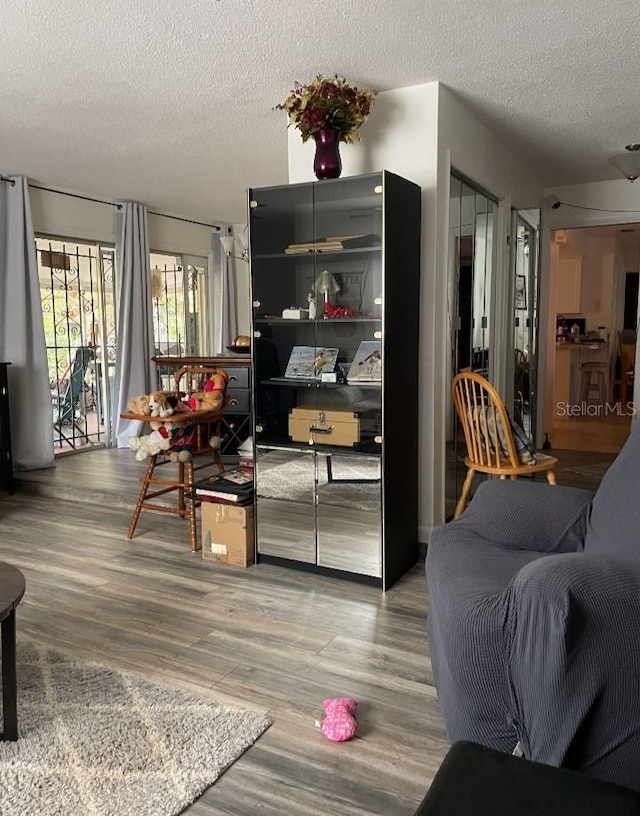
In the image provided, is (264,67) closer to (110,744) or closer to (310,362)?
(310,362)

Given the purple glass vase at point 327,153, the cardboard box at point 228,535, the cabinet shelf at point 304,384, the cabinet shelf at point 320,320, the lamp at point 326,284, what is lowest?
the cardboard box at point 228,535

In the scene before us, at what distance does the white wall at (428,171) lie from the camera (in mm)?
3256

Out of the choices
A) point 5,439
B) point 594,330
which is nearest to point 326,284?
point 5,439

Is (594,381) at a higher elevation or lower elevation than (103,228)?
lower

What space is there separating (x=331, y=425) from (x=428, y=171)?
1.34 meters

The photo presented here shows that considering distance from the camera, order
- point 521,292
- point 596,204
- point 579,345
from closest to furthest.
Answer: point 521,292 → point 596,204 → point 579,345

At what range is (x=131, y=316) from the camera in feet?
20.1

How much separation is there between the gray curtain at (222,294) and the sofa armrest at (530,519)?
221 inches

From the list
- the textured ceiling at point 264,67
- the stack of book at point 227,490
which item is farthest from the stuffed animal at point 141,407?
the textured ceiling at point 264,67

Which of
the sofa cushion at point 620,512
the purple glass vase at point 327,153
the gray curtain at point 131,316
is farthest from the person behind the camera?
the gray curtain at point 131,316

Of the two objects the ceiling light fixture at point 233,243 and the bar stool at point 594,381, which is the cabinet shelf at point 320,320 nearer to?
the ceiling light fixture at point 233,243

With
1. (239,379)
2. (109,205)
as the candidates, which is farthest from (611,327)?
(109,205)

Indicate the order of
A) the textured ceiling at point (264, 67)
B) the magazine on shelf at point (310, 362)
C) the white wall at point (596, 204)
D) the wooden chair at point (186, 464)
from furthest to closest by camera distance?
the white wall at point (596, 204) < the wooden chair at point (186, 464) < the magazine on shelf at point (310, 362) < the textured ceiling at point (264, 67)

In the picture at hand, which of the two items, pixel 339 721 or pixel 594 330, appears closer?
pixel 339 721
